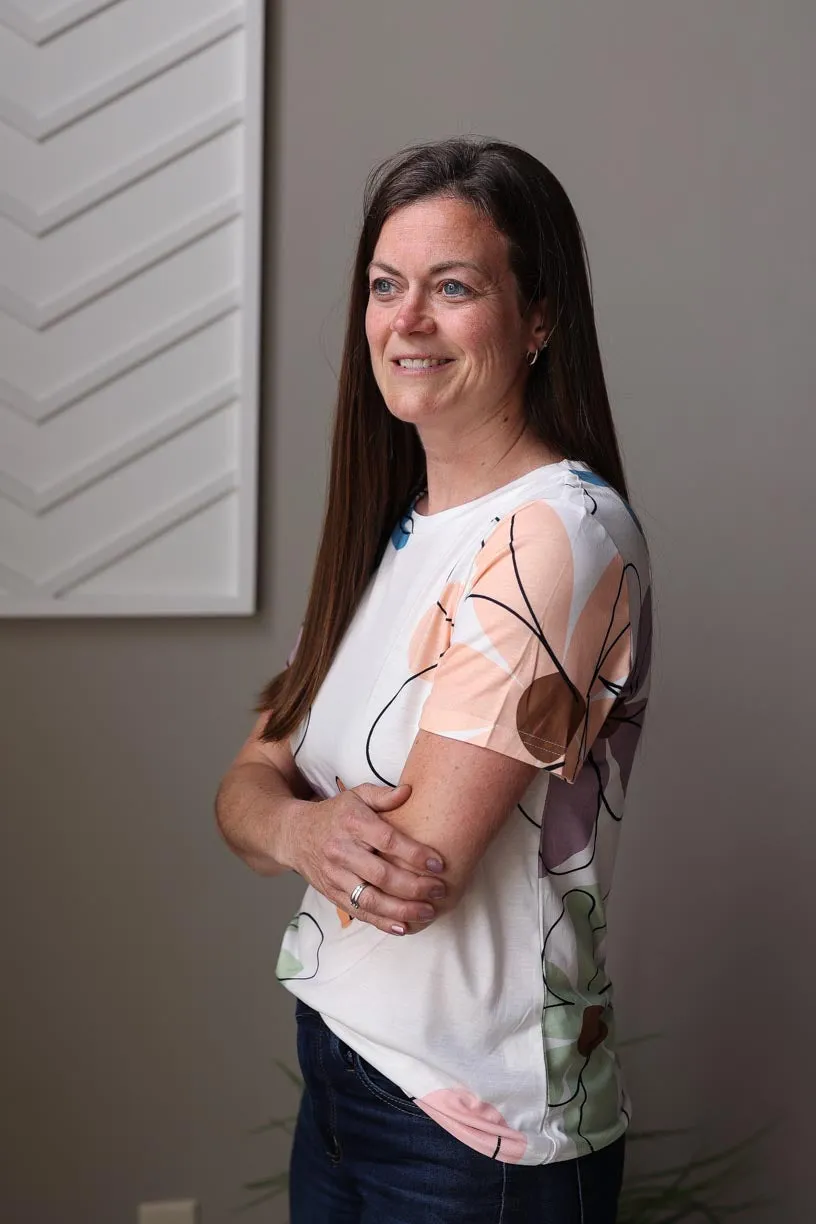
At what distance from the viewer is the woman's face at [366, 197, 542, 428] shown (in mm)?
1123

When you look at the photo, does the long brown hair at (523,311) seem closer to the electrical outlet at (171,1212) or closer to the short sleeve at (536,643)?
the short sleeve at (536,643)

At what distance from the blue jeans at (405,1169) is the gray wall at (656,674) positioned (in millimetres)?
798

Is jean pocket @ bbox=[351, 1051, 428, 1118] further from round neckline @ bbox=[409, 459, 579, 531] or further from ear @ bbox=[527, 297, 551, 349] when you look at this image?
ear @ bbox=[527, 297, 551, 349]

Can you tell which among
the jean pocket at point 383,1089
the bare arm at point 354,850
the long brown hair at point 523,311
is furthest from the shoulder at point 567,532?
the jean pocket at point 383,1089

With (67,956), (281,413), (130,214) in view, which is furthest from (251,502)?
(67,956)

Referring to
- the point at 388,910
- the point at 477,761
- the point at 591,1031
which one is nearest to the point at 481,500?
the point at 477,761

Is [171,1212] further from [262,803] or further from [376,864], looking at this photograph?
[376,864]

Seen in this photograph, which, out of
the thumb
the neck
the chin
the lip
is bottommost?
the thumb

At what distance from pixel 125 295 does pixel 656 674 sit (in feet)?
3.43

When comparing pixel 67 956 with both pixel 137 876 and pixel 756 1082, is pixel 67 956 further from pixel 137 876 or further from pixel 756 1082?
pixel 756 1082

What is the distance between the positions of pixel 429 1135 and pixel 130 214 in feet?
4.52

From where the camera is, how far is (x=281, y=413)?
1.93m

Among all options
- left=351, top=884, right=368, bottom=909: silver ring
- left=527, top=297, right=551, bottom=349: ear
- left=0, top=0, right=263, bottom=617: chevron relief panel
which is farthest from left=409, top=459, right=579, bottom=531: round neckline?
left=0, top=0, right=263, bottom=617: chevron relief panel

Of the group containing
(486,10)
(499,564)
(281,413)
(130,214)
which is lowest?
(499,564)
